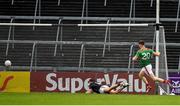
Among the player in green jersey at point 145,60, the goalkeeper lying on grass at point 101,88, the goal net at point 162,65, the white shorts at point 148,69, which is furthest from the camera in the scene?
the goal net at point 162,65

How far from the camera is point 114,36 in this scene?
2134 centimetres

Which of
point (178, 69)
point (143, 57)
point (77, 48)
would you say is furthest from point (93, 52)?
point (178, 69)

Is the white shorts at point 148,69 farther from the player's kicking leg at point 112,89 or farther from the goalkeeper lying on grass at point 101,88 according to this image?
the goalkeeper lying on grass at point 101,88

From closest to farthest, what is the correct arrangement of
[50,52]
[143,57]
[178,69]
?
[143,57], [50,52], [178,69]

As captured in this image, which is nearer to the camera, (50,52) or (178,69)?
(50,52)

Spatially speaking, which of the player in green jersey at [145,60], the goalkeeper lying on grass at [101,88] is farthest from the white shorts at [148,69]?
the goalkeeper lying on grass at [101,88]

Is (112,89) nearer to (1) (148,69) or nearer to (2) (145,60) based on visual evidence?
(1) (148,69)

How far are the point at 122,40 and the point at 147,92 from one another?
213 cm

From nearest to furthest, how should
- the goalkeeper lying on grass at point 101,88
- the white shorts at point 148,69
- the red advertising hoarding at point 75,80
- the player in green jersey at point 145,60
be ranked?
the goalkeeper lying on grass at point 101,88, the player in green jersey at point 145,60, the white shorts at point 148,69, the red advertising hoarding at point 75,80

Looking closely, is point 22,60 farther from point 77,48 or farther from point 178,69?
point 178,69

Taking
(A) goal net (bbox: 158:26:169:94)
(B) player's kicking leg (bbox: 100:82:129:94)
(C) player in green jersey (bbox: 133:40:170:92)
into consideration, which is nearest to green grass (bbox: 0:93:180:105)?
(B) player's kicking leg (bbox: 100:82:129:94)

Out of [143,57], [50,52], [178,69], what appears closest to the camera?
[143,57]

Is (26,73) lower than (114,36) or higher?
lower

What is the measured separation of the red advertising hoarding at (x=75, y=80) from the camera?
20.3 metres
